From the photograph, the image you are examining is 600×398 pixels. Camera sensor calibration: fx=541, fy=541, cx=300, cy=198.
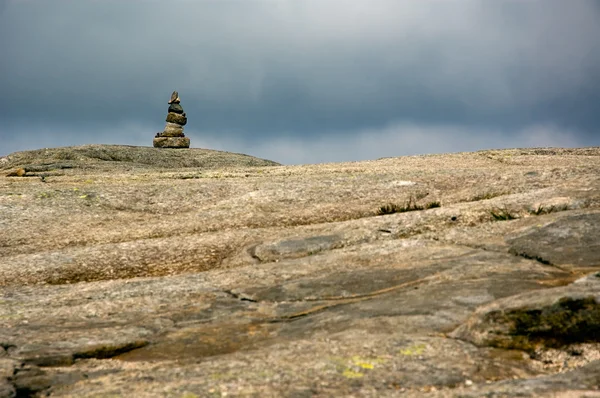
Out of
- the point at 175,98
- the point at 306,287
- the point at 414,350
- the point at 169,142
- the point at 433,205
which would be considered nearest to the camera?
the point at 414,350

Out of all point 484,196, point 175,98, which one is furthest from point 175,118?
point 484,196

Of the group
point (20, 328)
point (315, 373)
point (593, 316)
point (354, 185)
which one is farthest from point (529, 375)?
point (354, 185)

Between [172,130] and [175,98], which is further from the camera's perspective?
[175,98]

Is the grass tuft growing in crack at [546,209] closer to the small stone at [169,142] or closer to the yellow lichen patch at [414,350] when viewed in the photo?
the yellow lichen patch at [414,350]

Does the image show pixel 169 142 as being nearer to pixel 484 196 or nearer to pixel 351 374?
pixel 484 196

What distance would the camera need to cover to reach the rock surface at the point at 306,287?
1023 centimetres

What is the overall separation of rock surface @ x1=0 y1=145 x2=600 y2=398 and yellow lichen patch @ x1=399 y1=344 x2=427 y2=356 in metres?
0.05

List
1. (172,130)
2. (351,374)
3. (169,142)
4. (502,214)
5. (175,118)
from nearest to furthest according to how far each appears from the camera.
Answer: (351,374), (502,214), (169,142), (172,130), (175,118)

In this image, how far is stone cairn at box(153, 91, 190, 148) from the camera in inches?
3462

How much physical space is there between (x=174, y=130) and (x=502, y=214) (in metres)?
73.6

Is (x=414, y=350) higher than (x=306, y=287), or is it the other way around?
(x=306, y=287)

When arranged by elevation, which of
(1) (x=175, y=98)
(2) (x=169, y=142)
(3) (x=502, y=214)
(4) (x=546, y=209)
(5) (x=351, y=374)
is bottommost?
(5) (x=351, y=374)

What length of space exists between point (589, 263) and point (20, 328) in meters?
15.9

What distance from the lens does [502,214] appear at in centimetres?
2223
